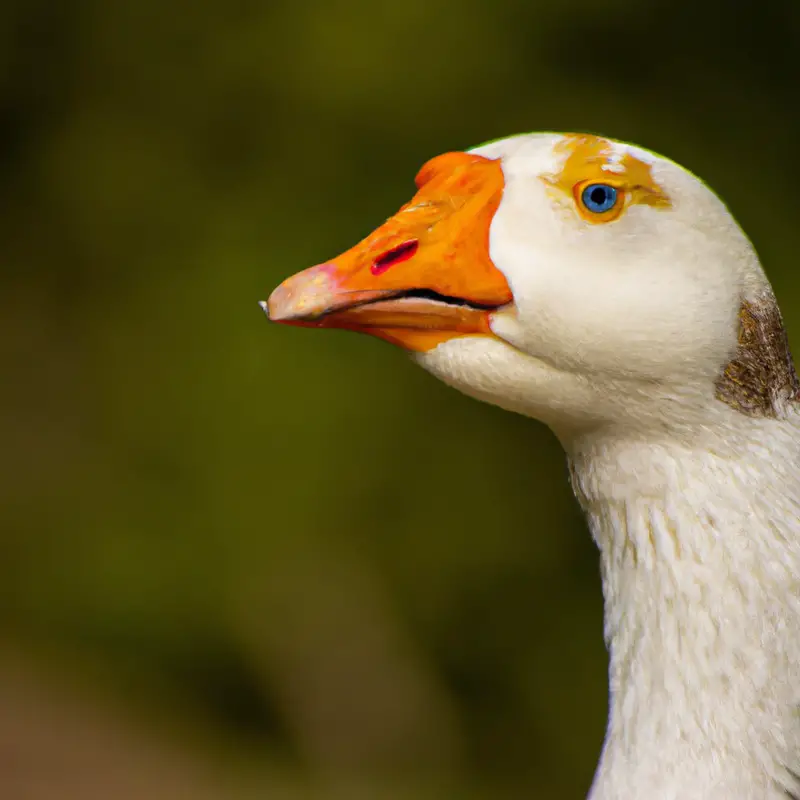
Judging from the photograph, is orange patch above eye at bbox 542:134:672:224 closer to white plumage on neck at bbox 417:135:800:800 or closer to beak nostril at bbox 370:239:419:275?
white plumage on neck at bbox 417:135:800:800

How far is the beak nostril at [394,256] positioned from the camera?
6.02ft

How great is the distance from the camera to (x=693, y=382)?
1803 millimetres

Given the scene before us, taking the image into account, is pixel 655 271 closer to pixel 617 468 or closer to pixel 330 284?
pixel 617 468

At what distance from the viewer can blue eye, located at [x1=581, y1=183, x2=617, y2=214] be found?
179 cm

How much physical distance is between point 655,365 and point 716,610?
16.5 inches

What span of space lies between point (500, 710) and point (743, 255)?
4.08 meters

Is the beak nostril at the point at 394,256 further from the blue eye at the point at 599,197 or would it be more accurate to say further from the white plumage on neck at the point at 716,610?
the white plumage on neck at the point at 716,610

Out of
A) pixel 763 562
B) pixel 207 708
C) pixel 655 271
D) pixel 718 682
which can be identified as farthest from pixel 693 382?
pixel 207 708

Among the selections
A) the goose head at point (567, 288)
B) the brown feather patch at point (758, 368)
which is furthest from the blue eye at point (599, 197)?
the brown feather patch at point (758, 368)

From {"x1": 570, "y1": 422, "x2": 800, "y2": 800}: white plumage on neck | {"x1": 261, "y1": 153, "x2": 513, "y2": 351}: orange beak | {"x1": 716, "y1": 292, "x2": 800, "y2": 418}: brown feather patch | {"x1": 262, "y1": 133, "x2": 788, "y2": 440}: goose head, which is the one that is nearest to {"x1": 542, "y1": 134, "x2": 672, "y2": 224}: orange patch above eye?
{"x1": 262, "y1": 133, "x2": 788, "y2": 440}: goose head

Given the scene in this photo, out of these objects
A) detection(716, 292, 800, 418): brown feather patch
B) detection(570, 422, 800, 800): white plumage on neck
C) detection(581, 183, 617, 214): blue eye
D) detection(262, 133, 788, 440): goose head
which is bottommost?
detection(570, 422, 800, 800): white plumage on neck

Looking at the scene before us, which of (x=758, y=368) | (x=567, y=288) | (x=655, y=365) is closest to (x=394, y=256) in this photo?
(x=567, y=288)

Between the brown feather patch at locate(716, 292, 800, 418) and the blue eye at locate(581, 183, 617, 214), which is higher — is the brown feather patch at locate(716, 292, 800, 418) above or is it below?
below

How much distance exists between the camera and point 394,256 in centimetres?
185
